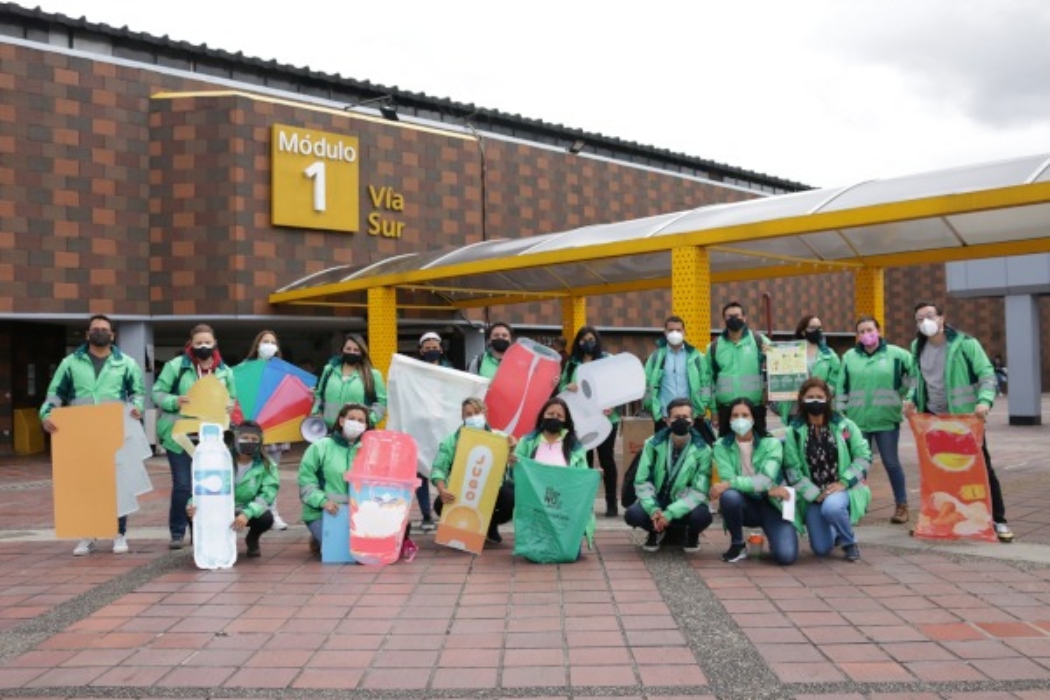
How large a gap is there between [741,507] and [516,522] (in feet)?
5.02

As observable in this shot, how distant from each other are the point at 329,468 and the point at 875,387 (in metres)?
4.33

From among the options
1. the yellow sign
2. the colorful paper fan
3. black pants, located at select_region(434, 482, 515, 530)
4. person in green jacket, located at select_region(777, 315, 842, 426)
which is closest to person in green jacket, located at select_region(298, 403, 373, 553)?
black pants, located at select_region(434, 482, 515, 530)

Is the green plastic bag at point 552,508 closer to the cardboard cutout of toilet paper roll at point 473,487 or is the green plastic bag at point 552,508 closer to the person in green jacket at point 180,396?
the cardboard cutout of toilet paper roll at point 473,487

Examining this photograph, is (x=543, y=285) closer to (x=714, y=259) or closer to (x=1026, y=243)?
(x=714, y=259)

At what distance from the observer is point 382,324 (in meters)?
15.6

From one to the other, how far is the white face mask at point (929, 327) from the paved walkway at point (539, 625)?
61.1 inches

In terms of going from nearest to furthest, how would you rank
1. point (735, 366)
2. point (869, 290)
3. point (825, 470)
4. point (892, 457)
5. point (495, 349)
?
point (825, 470), point (892, 457), point (735, 366), point (495, 349), point (869, 290)

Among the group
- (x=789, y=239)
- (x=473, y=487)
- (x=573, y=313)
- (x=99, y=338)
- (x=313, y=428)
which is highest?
(x=789, y=239)

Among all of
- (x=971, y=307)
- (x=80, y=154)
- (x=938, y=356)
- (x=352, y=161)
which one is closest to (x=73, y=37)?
(x=80, y=154)

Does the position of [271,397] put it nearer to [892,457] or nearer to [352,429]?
[352,429]

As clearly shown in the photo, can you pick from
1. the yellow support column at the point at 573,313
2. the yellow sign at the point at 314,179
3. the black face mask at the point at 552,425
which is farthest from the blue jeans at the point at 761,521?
the yellow sign at the point at 314,179

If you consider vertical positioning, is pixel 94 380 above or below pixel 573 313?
below

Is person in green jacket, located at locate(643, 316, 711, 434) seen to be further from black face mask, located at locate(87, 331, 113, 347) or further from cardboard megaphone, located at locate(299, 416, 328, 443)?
black face mask, located at locate(87, 331, 113, 347)

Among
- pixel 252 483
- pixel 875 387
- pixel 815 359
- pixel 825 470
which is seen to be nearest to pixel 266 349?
pixel 252 483
